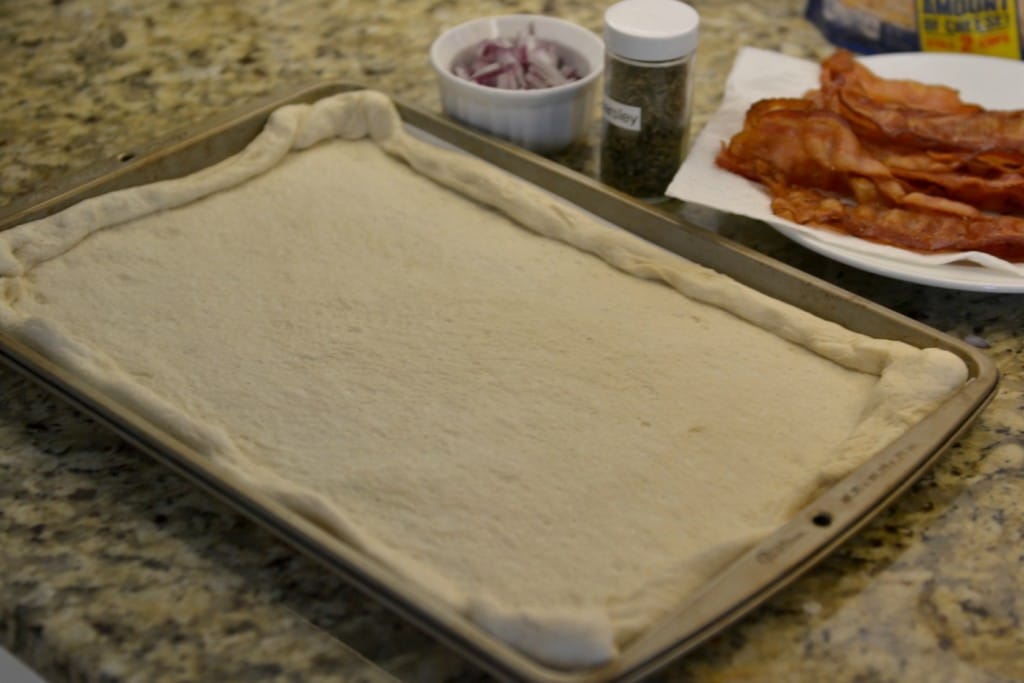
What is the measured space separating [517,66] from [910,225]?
46cm

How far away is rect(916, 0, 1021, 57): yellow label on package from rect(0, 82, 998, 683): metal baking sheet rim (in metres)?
0.54

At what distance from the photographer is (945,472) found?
927 millimetres

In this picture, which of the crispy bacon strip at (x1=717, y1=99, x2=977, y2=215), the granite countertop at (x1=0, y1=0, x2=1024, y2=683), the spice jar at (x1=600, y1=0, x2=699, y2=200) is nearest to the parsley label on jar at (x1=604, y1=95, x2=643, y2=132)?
the spice jar at (x1=600, y1=0, x2=699, y2=200)

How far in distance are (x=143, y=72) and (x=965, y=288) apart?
1.02 metres

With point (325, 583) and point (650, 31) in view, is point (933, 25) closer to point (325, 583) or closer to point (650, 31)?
point (650, 31)

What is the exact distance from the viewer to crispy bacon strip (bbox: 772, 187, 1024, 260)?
3.56ft

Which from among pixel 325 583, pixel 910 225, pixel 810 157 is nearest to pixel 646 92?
pixel 810 157

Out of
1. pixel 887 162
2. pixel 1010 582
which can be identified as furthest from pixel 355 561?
pixel 887 162

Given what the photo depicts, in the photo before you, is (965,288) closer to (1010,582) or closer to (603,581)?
(1010,582)

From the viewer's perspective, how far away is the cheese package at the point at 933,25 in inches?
54.9

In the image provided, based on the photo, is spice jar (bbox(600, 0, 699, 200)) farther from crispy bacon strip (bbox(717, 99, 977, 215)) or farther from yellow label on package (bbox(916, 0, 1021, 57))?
yellow label on package (bbox(916, 0, 1021, 57))

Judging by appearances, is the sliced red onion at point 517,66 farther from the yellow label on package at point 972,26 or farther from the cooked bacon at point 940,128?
the yellow label on package at point 972,26

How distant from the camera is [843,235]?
111 centimetres

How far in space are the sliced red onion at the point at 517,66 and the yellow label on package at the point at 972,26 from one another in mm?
446
